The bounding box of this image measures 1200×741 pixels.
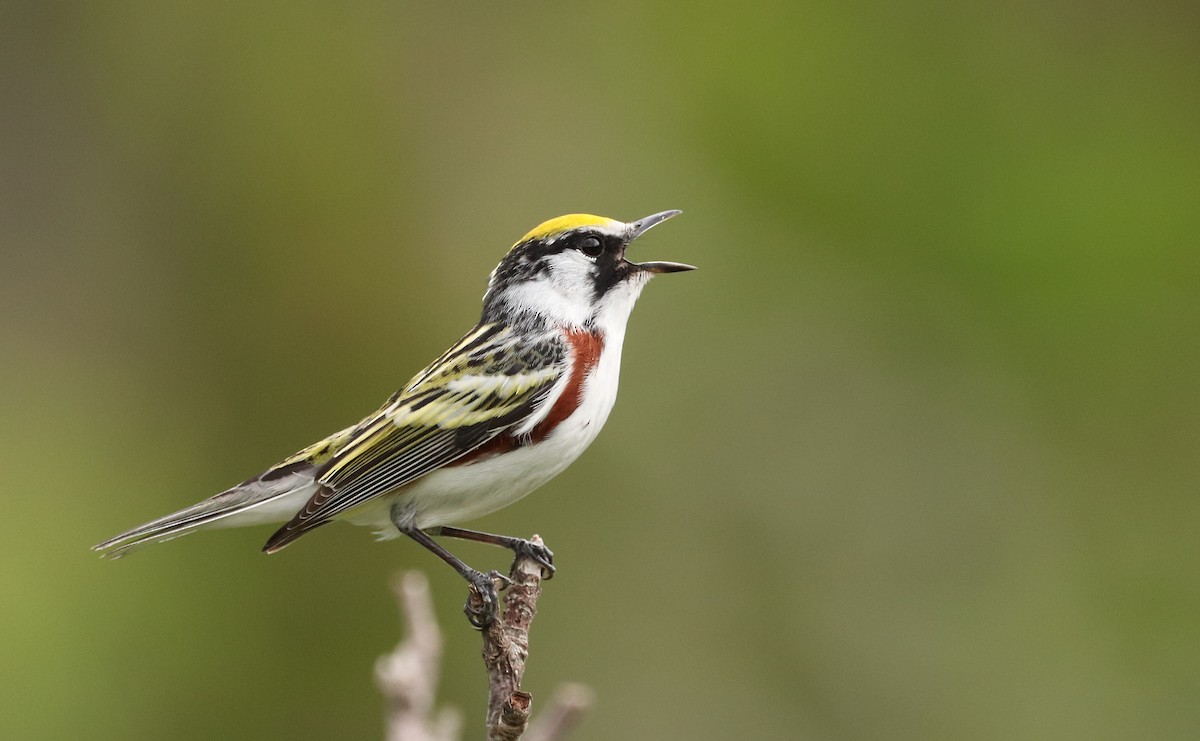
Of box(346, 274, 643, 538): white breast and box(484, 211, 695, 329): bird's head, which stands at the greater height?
box(484, 211, 695, 329): bird's head

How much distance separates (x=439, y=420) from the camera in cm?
460

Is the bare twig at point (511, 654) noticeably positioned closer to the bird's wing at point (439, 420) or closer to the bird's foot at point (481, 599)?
the bird's foot at point (481, 599)

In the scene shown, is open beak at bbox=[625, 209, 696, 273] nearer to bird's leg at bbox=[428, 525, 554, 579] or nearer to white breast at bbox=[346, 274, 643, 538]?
white breast at bbox=[346, 274, 643, 538]

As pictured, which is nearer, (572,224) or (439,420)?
(439,420)

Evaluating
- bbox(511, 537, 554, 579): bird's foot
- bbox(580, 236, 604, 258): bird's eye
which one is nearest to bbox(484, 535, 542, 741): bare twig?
bbox(511, 537, 554, 579): bird's foot

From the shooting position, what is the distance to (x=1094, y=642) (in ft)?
26.0

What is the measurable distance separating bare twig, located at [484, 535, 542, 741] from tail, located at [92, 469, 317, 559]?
109 centimetres

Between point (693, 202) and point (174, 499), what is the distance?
12.7 feet

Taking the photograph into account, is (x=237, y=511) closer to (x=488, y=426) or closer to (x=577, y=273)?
(x=488, y=426)

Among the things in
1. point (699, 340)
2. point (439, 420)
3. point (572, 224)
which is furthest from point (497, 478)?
point (699, 340)

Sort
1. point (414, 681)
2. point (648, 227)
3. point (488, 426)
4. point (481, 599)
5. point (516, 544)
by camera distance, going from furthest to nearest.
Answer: point (648, 227) < point (488, 426) < point (516, 544) < point (481, 599) < point (414, 681)

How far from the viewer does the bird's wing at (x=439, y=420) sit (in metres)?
4.43

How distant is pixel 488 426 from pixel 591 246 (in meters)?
0.86

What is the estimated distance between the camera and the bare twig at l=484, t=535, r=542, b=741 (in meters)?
3.37
